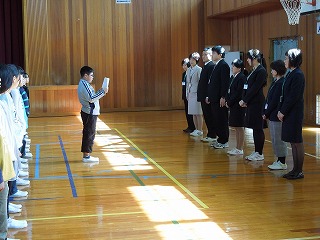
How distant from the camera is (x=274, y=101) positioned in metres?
6.85

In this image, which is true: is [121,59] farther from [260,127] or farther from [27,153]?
[260,127]

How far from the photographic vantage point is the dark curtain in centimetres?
1592

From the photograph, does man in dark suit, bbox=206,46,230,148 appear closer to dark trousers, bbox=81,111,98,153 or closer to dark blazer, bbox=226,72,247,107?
dark blazer, bbox=226,72,247,107

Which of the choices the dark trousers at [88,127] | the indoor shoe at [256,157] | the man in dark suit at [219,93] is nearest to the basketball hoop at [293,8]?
the man in dark suit at [219,93]

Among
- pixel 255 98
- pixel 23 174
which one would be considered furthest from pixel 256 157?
pixel 23 174

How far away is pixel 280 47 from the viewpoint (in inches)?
544

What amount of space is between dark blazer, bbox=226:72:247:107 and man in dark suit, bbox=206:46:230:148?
25.7 inches

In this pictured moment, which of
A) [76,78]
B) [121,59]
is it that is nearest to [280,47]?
[121,59]

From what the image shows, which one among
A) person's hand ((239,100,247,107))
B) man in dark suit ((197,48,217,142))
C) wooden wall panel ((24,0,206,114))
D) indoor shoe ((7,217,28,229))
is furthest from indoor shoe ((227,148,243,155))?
wooden wall panel ((24,0,206,114))

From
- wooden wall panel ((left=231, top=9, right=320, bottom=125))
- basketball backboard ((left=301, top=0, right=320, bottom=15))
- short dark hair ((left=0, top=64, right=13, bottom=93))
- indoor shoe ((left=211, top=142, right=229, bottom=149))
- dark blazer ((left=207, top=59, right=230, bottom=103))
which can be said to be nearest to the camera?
short dark hair ((left=0, top=64, right=13, bottom=93))

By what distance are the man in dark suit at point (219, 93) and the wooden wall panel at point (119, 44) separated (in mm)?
7758

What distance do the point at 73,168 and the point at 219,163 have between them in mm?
2038

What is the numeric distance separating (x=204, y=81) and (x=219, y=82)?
61cm

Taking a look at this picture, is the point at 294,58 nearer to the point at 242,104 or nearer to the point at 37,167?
the point at 242,104
